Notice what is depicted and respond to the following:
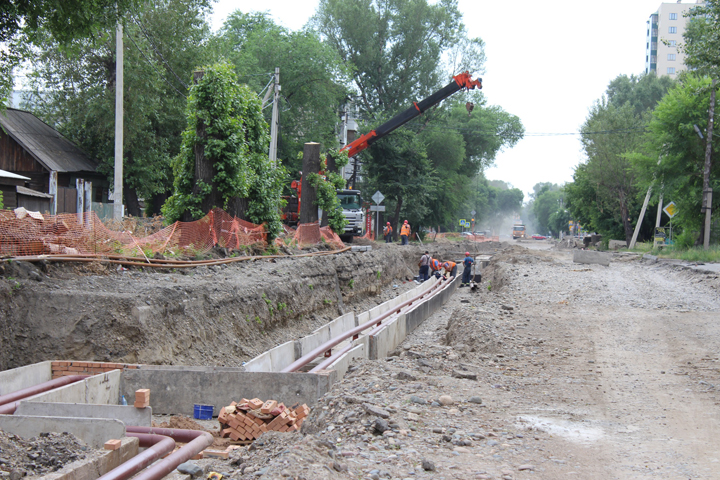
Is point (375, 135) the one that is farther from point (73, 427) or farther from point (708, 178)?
point (73, 427)

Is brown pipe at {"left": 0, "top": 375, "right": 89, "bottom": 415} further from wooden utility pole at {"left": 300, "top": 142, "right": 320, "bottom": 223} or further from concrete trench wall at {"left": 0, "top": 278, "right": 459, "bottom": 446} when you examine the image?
wooden utility pole at {"left": 300, "top": 142, "right": 320, "bottom": 223}

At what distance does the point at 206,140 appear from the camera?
1395 centimetres

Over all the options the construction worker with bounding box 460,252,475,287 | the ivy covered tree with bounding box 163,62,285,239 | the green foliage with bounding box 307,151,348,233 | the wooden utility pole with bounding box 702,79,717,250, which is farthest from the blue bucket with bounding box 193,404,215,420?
the wooden utility pole with bounding box 702,79,717,250

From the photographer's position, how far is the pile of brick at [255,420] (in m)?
5.82

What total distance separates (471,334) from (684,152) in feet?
79.7

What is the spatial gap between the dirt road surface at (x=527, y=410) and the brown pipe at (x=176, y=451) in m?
0.64

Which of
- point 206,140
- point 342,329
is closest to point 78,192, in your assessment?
point 206,140

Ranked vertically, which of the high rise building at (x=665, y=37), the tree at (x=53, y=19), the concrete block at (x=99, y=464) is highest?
the high rise building at (x=665, y=37)

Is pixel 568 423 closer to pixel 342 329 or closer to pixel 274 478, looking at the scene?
pixel 274 478

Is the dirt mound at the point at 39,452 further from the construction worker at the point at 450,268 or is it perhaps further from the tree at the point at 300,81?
the tree at the point at 300,81

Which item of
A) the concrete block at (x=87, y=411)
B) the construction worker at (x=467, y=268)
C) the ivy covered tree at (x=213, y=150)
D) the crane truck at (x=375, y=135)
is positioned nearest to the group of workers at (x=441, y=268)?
the construction worker at (x=467, y=268)

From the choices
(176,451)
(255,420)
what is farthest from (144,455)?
(255,420)

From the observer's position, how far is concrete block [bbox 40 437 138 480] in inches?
170

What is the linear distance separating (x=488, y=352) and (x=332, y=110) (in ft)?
109
